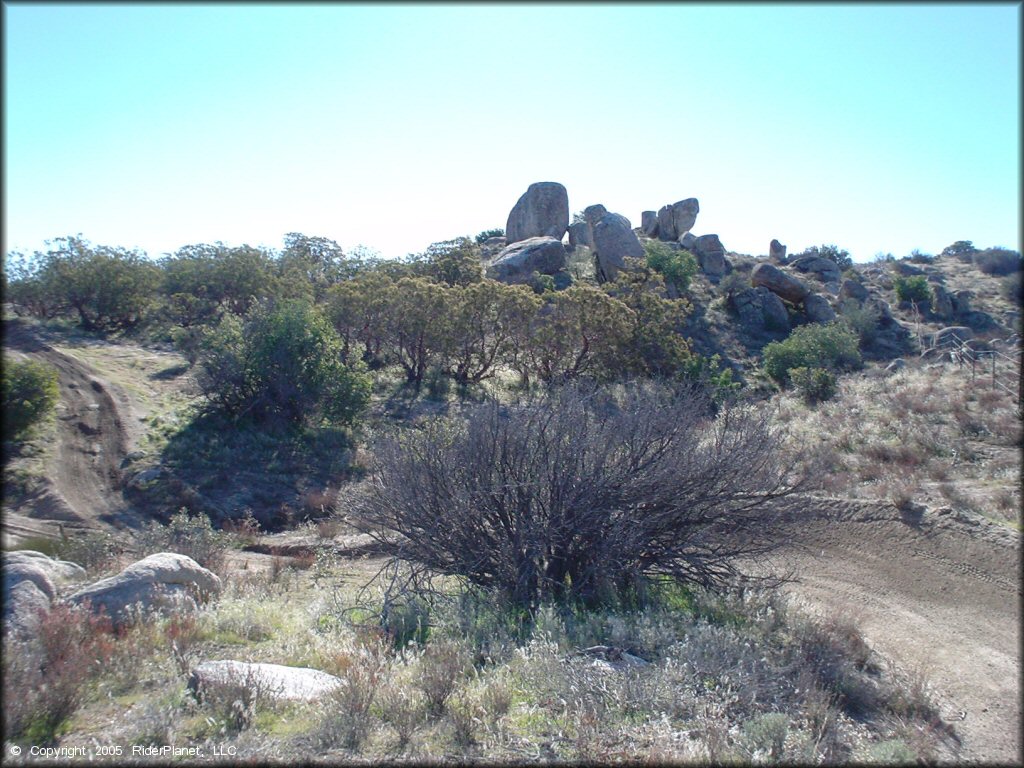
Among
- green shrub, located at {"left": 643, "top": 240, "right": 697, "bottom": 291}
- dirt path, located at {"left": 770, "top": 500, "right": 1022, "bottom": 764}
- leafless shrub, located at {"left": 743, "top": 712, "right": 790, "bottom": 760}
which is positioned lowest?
dirt path, located at {"left": 770, "top": 500, "right": 1022, "bottom": 764}

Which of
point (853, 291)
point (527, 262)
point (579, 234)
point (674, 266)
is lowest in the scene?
point (853, 291)

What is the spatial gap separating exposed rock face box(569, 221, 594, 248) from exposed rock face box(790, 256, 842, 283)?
12.7 m

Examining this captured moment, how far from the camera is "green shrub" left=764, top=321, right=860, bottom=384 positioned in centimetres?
2653

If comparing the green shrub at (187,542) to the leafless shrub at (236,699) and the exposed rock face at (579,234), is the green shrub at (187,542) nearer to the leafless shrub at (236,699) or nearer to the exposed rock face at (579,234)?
the leafless shrub at (236,699)

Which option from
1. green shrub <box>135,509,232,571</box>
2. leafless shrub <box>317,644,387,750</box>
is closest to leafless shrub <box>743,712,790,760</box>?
leafless shrub <box>317,644,387,750</box>

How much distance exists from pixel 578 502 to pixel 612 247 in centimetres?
2805

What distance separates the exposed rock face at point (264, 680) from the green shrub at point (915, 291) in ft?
130

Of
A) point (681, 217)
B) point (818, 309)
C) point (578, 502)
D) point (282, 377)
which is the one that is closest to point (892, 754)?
point (578, 502)

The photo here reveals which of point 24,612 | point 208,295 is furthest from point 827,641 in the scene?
point 208,295

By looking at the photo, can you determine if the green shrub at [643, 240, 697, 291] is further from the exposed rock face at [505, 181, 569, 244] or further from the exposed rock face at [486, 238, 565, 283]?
the exposed rock face at [505, 181, 569, 244]

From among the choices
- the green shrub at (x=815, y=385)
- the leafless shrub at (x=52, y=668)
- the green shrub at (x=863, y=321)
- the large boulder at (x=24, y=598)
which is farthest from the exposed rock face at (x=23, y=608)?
the green shrub at (x=863, y=321)

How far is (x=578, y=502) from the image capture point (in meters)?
8.54

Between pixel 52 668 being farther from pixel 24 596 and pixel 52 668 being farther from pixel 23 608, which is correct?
pixel 24 596

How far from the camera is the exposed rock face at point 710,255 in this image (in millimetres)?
39531
